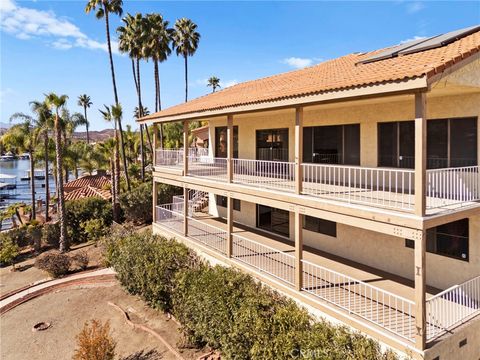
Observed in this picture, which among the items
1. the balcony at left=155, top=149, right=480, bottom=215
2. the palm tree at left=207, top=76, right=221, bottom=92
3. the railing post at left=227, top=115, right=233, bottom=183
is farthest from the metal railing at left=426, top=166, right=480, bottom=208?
the palm tree at left=207, top=76, right=221, bottom=92

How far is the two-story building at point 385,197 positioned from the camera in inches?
316

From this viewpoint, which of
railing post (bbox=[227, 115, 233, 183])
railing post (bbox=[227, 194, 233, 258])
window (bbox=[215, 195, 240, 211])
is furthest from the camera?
window (bbox=[215, 195, 240, 211])

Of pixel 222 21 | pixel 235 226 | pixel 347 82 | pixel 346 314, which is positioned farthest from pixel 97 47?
pixel 346 314

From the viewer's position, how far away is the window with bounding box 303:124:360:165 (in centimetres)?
1303

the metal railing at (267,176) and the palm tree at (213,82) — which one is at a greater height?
the palm tree at (213,82)

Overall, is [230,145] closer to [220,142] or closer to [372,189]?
[372,189]

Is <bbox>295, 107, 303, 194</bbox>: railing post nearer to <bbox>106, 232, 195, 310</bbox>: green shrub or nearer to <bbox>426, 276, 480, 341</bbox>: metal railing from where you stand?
<bbox>426, 276, 480, 341</bbox>: metal railing

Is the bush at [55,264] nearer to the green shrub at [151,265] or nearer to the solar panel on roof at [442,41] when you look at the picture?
the green shrub at [151,265]

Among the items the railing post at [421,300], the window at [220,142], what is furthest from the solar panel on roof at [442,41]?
the window at [220,142]

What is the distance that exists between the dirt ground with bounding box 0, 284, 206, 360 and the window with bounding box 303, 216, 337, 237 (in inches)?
258

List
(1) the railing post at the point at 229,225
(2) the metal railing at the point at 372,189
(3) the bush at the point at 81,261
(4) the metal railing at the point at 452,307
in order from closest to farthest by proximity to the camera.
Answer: (4) the metal railing at the point at 452,307 → (2) the metal railing at the point at 372,189 → (1) the railing post at the point at 229,225 → (3) the bush at the point at 81,261

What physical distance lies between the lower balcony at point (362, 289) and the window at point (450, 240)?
918mm

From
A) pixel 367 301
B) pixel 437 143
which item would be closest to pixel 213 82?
pixel 437 143

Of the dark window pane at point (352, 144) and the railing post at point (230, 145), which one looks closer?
the dark window pane at point (352, 144)
